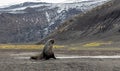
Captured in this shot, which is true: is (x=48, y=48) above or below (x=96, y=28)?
above

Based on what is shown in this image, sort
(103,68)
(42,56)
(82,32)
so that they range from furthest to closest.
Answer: (82,32) → (42,56) → (103,68)

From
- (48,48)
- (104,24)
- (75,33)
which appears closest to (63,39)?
(75,33)

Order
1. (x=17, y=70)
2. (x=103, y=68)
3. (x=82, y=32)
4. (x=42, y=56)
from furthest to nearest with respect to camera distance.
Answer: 1. (x=82, y=32)
2. (x=42, y=56)
3. (x=103, y=68)
4. (x=17, y=70)

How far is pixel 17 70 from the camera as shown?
27469 mm

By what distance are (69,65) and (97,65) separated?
2032 millimetres

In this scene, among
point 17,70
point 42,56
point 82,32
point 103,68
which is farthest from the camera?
point 82,32

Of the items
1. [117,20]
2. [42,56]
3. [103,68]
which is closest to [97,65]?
[103,68]

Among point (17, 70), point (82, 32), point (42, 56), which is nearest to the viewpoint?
point (17, 70)

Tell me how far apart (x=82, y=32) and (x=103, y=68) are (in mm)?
156504

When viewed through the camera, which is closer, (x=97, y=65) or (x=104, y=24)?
(x=97, y=65)

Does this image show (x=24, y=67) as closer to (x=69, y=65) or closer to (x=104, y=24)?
(x=69, y=65)

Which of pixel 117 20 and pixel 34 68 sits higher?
pixel 34 68

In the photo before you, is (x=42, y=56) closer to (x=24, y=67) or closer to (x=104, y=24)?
(x=24, y=67)

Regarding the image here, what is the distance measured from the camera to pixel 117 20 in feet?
→ 561
